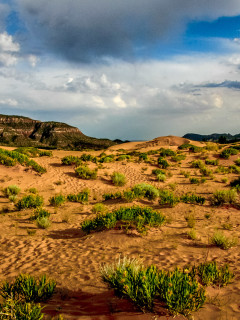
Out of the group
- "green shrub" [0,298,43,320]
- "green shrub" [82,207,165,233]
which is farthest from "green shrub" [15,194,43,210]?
"green shrub" [0,298,43,320]

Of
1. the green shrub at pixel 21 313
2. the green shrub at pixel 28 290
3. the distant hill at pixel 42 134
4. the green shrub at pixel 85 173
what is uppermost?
the distant hill at pixel 42 134

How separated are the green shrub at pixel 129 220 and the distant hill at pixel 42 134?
110618 mm

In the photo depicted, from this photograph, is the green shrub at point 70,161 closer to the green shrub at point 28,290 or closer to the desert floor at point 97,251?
the desert floor at point 97,251

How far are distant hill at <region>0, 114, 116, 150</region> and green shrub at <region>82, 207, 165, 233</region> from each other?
110618 mm

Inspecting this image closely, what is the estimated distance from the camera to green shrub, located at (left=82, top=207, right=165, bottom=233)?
24.6 ft

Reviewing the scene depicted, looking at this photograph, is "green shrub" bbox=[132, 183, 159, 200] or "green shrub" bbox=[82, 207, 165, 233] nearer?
"green shrub" bbox=[82, 207, 165, 233]

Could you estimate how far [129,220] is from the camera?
7.56 meters

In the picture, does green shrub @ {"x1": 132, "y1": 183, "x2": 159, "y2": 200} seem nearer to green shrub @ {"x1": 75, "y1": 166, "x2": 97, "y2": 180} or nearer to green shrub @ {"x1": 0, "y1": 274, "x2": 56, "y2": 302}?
green shrub @ {"x1": 75, "y1": 166, "x2": 97, "y2": 180}

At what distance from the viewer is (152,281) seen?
3271 mm

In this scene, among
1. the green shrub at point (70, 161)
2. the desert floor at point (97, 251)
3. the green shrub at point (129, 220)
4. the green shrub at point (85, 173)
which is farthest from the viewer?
the green shrub at point (70, 161)

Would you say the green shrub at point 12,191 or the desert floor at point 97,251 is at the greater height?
the green shrub at point 12,191

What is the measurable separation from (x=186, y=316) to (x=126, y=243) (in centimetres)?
367

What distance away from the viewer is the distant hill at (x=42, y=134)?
405 ft

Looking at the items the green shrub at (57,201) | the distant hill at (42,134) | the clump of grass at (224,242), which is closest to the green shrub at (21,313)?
the clump of grass at (224,242)
